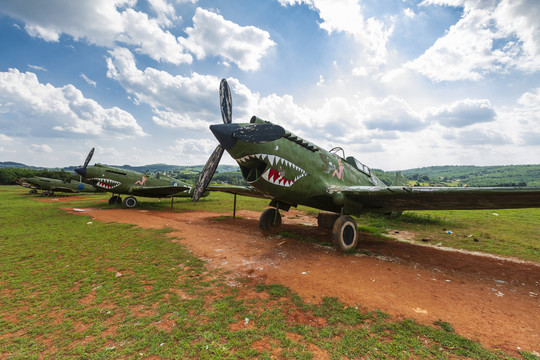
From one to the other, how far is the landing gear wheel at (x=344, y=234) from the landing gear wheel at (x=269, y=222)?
9.16ft

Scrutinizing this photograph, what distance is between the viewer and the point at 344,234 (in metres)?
6.41

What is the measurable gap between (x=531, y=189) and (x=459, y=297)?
269cm

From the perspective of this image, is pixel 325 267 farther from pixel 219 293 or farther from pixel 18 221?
pixel 18 221

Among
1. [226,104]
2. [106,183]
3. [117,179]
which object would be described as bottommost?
[106,183]

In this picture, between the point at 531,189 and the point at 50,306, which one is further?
the point at 531,189

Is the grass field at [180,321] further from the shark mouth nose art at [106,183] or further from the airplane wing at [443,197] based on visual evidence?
the shark mouth nose art at [106,183]

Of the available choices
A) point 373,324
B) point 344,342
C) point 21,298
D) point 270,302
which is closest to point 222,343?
point 270,302

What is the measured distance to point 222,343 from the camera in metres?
2.53

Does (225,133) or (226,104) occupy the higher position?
(226,104)

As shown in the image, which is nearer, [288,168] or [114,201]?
[288,168]

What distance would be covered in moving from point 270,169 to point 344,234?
304 cm

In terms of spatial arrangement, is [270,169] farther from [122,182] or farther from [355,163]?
[122,182]

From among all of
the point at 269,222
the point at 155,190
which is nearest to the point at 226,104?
the point at 269,222

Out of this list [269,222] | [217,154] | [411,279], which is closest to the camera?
[411,279]
